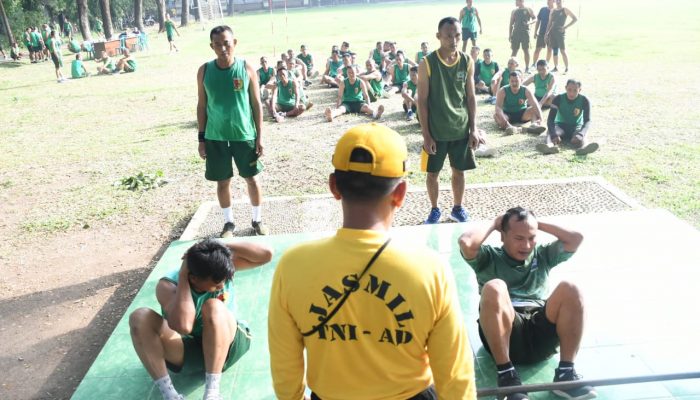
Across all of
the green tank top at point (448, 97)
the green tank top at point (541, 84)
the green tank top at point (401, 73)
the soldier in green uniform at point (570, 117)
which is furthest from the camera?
the green tank top at point (401, 73)

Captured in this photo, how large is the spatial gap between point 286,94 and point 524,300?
9.48 meters

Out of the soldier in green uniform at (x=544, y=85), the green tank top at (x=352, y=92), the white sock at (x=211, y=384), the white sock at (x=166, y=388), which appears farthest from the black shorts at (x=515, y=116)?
the white sock at (x=166, y=388)

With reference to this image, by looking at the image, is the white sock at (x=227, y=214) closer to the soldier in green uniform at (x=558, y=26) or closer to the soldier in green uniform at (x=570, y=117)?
the soldier in green uniform at (x=570, y=117)

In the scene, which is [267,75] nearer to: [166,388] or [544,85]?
[544,85]

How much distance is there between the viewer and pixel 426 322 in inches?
68.0

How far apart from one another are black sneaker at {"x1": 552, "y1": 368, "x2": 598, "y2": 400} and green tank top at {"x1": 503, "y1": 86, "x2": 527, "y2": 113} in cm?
749

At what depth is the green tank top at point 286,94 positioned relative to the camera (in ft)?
39.5

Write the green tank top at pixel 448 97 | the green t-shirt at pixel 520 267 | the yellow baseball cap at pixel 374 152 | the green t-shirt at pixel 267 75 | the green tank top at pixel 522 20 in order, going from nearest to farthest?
the yellow baseball cap at pixel 374 152, the green t-shirt at pixel 520 267, the green tank top at pixel 448 97, the green t-shirt at pixel 267 75, the green tank top at pixel 522 20

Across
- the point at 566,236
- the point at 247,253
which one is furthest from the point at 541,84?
the point at 247,253

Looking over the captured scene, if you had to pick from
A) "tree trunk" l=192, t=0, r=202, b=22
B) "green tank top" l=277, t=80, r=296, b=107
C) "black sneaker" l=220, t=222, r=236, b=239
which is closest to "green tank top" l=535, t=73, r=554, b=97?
"green tank top" l=277, t=80, r=296, b=107

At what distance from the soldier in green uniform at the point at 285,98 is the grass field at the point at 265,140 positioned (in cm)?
31

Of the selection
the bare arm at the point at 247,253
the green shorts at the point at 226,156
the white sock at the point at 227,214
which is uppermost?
the green shorts at the point at 226,156

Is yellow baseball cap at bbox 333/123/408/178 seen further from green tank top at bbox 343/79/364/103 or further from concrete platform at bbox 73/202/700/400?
green tank top at bbox 343/79/364/103

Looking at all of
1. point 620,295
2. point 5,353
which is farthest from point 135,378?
point 620,295
